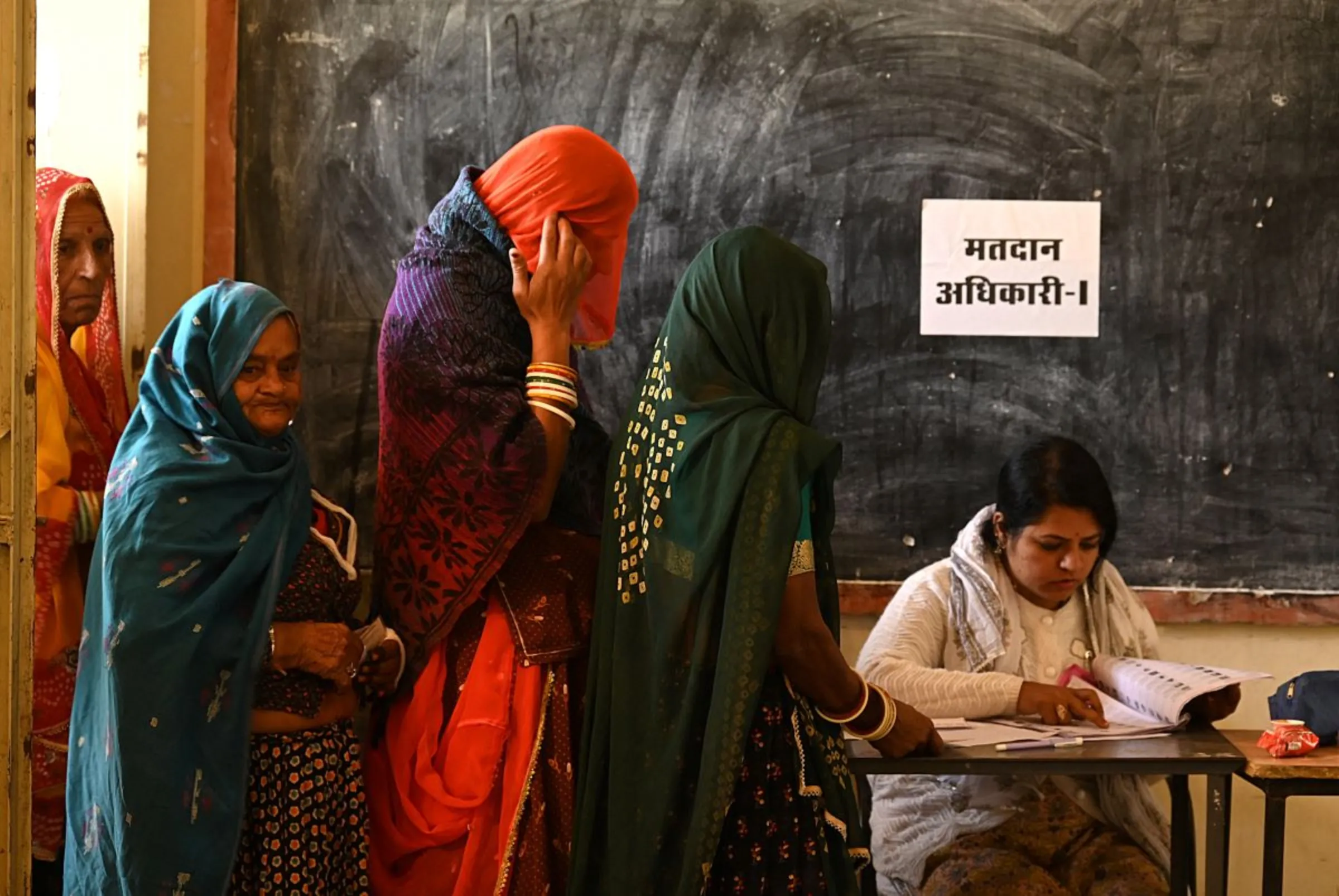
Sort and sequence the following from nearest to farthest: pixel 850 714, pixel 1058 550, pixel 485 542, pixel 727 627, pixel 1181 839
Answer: pixel 727 627 < pixel 850 714 < pixel 485 542 < pixel 1181 839 < pixel 1058 550

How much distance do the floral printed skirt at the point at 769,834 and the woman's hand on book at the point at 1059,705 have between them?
2.36 ft

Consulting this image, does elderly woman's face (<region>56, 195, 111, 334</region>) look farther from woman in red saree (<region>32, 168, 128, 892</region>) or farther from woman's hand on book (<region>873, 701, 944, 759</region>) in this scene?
woman's hand on book (<region>873, 701, 944, 759</region>)

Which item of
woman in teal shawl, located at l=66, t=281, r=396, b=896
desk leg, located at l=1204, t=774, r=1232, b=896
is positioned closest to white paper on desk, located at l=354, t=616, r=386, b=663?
woman in teal shawl, located at l=66, t=281, r=396, b=896

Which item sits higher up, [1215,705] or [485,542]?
[485,542]

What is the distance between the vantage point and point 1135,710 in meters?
2.84

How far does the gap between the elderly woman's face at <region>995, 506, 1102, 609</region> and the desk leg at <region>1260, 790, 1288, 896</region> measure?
0.64 metres

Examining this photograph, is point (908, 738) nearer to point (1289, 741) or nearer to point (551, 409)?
point (1289, 741)

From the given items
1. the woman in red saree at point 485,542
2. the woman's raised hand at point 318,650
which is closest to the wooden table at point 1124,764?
the woman in red saree at point 485,542

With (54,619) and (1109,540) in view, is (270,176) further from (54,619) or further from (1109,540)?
(1109,540)

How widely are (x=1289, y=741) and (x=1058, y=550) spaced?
2.05 ft

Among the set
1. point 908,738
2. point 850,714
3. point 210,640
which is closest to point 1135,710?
point 908,738

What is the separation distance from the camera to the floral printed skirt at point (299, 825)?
230cm

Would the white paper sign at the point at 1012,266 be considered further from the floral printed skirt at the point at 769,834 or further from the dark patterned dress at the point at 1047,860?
the floral printed skirt at the point at 769,834

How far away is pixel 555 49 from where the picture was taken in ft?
11.6
